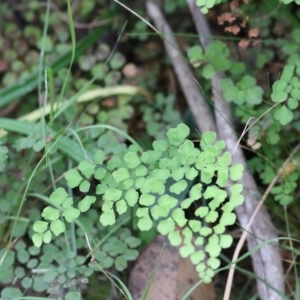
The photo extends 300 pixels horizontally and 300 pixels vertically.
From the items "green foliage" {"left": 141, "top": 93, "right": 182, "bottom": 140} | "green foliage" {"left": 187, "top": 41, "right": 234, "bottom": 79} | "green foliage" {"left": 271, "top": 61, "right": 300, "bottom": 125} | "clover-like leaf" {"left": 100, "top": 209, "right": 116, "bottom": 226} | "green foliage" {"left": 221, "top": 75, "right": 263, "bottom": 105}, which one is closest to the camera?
"clover-like leaf" {"left": 100, "top": 209, "right": 116, "bottom": 226}

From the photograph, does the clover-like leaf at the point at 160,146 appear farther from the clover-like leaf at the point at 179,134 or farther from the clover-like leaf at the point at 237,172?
the clover-like leaf at the point at 237,172

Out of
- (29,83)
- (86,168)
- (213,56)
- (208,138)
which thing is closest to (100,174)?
(86,168)

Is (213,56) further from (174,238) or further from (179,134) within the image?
(174,238)

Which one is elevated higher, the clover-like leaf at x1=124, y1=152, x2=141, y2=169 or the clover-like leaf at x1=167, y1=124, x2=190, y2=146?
the clover-like leaf at x1=167, y1=124, x2=190, y2=146

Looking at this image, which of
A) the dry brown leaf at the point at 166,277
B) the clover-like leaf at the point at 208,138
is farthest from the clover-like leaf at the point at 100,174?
the dry brown leaf at the point at 166,277

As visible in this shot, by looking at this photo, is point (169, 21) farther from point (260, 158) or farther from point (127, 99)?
point (260, 158)

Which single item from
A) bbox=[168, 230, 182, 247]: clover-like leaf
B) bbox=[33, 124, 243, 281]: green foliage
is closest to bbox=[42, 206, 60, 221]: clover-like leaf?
bbox=[33, 124, 243, 281]: green foliage

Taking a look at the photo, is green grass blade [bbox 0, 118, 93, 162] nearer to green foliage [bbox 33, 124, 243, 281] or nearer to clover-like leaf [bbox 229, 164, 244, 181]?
green foliage [bbox 33, 124, 243, 281]

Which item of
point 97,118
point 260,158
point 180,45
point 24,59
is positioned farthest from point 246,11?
point 24,59
